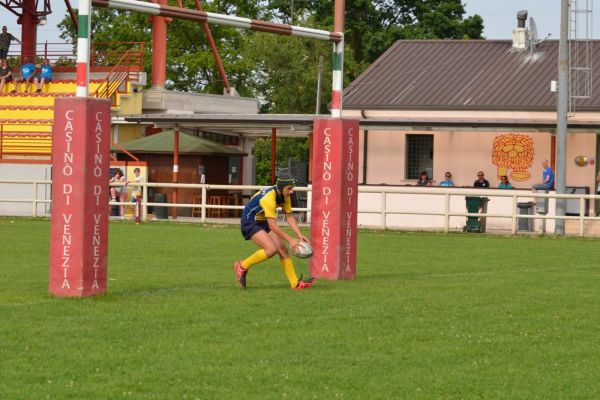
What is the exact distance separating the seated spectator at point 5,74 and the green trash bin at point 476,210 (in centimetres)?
2039

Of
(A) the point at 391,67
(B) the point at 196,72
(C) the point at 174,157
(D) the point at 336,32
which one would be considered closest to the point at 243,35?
(B) the point at 196,72

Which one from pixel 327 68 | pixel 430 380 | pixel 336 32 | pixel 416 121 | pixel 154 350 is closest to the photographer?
pixel 430 380

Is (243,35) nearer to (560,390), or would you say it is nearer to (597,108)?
(597,108)

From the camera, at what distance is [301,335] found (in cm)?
1211

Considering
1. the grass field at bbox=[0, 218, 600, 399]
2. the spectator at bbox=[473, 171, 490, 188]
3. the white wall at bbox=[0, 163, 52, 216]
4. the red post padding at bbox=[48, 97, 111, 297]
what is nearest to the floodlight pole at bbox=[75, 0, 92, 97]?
the red post padding at bbox=[48, 97, 111, 297]

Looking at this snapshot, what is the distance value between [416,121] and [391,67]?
7627 mm

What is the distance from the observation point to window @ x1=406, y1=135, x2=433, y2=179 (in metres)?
42.5

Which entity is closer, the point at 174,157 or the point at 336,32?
the point at 336,32

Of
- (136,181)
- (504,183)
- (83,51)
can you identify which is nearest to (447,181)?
(504,183)

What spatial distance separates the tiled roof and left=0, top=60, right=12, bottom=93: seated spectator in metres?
12.4

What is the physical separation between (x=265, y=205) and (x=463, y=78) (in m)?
29.6

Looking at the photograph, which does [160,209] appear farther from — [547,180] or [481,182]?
[547,180]

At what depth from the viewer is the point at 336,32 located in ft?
63.5

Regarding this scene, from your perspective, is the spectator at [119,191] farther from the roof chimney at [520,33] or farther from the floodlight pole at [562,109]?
the roof chimney at [520,33]
